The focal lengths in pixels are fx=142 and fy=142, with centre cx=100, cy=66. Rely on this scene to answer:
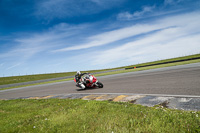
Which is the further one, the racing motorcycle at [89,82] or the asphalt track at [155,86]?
the racing motorcycle at [89,82]

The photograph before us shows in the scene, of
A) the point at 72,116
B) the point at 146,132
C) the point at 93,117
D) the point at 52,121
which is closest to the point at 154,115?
the point at 146,132

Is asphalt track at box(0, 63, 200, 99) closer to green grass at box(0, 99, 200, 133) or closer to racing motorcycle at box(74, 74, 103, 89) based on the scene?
racing motorcycle at box(74, 74, 103, 89)

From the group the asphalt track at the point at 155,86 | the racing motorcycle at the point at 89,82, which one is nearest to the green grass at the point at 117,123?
the asphalt track at the point at 155,86

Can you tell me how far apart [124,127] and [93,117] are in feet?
3.96

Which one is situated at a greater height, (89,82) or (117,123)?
(89,82)

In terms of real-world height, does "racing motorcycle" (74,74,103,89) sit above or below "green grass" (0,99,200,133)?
above

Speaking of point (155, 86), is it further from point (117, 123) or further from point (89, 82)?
point (117, 123)

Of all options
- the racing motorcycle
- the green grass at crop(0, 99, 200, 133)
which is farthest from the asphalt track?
the green grass at crop(0, 99, 200, 133)

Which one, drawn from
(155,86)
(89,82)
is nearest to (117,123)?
(155,86)

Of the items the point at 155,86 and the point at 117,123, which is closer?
the point at 117,123

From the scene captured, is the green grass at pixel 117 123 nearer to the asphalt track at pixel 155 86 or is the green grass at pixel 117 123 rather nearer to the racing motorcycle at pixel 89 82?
the asphalt track at pixel 155 86

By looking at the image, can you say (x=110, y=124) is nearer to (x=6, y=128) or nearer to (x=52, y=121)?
(x=52, y=121)

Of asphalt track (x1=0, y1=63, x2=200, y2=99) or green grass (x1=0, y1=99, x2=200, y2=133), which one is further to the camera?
asphalt track (x1=0, y1=63, x2=200, y2=99)

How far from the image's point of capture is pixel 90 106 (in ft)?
17.8
